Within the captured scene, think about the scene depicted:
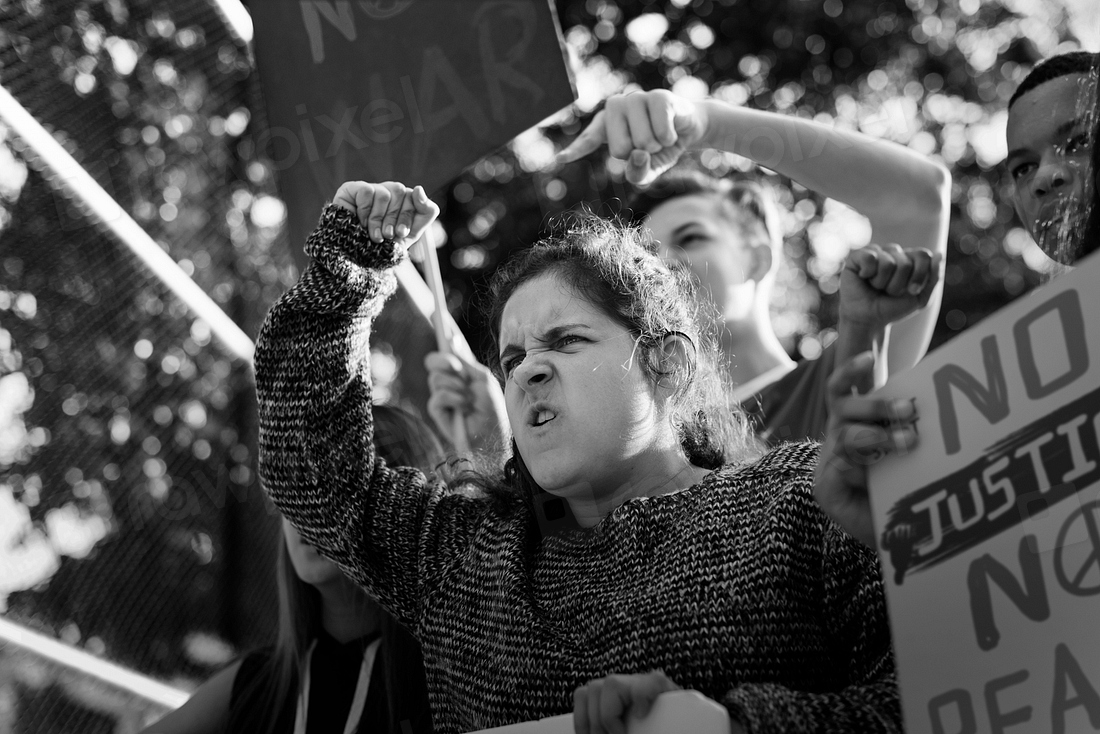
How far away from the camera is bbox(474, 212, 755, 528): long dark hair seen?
64.8 inches

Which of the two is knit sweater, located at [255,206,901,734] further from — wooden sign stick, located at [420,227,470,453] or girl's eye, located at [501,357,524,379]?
wooden sign stick, located at [420,227,470,453]

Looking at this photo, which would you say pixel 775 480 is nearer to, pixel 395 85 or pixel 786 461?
pixel 786 461

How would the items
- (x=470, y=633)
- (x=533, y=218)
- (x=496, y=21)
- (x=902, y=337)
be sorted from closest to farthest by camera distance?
(x=470, y=633) → (x=902, y=337) → (x=496, y=21) → (x=533, y=218)

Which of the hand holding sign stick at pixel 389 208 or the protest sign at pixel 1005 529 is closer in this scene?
the protest sign at pixel 1005 529

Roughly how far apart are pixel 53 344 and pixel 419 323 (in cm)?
91

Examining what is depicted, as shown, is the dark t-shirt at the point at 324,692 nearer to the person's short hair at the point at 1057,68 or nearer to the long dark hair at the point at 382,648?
the long dark hair at the point at 382,648

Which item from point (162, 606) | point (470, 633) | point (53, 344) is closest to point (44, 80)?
point (53, 344)

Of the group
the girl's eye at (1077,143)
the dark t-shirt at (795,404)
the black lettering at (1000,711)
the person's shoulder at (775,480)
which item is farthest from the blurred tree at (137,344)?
the black lettering at (1000,711)

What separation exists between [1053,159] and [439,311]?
112cm

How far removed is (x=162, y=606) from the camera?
2.94m

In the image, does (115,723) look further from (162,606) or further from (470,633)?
(470,633)

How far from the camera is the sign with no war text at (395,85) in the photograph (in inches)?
84.8

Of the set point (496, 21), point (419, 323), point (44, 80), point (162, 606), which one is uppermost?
point (44, 80)

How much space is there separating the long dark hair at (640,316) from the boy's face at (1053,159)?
0.50m
